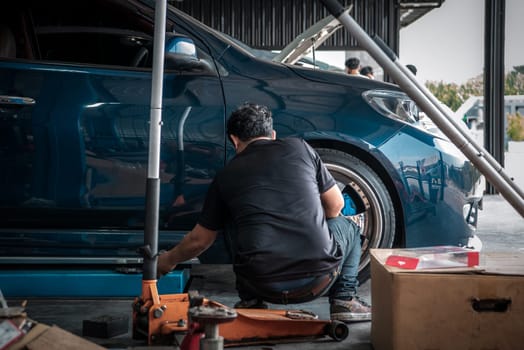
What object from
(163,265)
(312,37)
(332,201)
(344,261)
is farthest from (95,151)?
(312,37)

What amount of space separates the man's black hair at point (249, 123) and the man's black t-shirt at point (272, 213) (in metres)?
0.07

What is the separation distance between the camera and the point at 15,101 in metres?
3.63

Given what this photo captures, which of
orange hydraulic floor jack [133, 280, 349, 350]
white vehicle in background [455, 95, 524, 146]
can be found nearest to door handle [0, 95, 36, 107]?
orange hydraulic floor jack [133, 280, 349, 350]

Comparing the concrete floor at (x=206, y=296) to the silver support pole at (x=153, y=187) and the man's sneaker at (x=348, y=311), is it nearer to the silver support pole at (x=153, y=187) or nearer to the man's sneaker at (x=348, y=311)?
the man's sneaker at (x=348, y=311)

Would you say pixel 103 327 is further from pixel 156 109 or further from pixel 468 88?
pixel 468 88

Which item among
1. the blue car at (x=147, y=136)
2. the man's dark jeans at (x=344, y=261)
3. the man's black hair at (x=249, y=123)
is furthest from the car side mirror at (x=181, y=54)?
the man's dark jeans at (x=344, y=261)

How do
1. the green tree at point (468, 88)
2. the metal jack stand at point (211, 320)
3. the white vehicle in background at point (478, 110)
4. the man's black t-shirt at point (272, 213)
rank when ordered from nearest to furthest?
the metal jack stand at point (211, 320), the man's black t-shirt at point (272, 213), the green tree at point (468, 88), the white vehicle in background at point (478, 110)

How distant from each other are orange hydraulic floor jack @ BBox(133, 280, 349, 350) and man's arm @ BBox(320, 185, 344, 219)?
520 mm

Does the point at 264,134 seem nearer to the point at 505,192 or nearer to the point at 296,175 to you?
the point at 296,175

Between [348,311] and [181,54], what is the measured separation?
1.48 meters

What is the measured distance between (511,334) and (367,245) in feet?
4.56

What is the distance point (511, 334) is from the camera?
2660 mm

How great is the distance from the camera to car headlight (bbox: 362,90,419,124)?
4.00m

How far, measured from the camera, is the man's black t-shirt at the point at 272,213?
307cm
